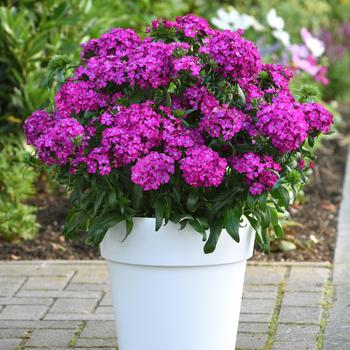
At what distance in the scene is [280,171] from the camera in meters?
3.15

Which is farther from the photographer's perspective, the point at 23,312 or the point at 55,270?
the point at 55,270

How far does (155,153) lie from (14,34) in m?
2.80

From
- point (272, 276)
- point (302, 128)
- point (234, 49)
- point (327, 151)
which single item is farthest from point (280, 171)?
point (327, 151)

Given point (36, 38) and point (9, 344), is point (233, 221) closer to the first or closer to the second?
point (9, 344)

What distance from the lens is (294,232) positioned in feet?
16.8

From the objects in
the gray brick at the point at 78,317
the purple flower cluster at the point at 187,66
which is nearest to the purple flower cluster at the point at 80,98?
the purple flower cluster at the point at 187,66

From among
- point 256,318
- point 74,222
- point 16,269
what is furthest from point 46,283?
point 74,222

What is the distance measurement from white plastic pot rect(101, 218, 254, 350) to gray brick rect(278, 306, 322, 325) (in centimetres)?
63

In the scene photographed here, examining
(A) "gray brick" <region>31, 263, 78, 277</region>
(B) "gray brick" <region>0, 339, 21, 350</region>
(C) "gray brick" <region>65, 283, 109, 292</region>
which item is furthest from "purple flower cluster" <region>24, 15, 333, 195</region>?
(A) "gray brick" <region>31, 263, 78, 277</region>

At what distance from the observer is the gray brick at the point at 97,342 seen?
3.62 m

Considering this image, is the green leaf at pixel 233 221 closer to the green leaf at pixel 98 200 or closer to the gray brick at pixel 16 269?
the green leaf at pixel 98 200

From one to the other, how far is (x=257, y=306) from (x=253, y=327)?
251mm

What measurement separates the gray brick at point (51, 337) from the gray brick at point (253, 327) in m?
0.71

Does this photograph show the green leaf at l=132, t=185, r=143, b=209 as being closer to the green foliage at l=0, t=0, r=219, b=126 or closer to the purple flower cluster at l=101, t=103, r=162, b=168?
the purple flower cluster at l=101, t=103, r=162, b=168
